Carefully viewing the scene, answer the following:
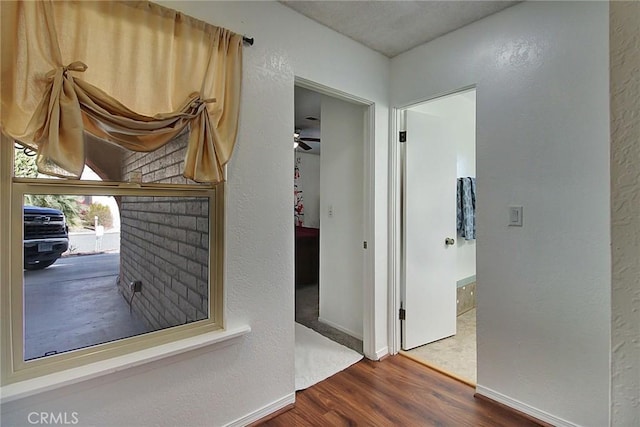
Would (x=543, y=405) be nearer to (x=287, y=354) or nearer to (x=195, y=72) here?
(x=287, y=354)

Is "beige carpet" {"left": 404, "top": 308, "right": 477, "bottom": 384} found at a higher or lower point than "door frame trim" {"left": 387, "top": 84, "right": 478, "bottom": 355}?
lower

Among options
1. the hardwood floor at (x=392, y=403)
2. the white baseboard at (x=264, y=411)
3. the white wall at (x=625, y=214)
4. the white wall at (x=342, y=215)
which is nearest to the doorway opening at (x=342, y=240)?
the white wall at (x=342, y=215)

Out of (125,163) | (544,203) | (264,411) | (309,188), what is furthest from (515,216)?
(309,188)

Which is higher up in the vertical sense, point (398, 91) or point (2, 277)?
point (398, 91)

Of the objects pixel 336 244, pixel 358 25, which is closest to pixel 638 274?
pixel 358 25

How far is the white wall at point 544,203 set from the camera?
5.41 ft

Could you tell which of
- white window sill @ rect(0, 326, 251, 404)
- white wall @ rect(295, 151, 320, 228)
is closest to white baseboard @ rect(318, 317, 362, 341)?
white window sill @ rect(0, 326, 251, 404)

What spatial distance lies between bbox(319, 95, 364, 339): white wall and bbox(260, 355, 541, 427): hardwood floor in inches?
26.7

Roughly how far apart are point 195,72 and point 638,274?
1.76m

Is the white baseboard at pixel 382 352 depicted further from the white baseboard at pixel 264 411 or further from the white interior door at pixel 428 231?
the white baseboard at pixel 264 411

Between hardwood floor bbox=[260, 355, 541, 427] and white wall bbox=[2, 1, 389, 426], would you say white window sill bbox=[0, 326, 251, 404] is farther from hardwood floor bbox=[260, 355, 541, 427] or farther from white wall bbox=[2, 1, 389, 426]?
hardwood floor bbox=[260, 355, 541, 427]

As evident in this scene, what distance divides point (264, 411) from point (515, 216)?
6.36 feet

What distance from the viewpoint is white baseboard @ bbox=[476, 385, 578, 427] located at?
1.77 m

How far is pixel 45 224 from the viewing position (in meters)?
1.29
